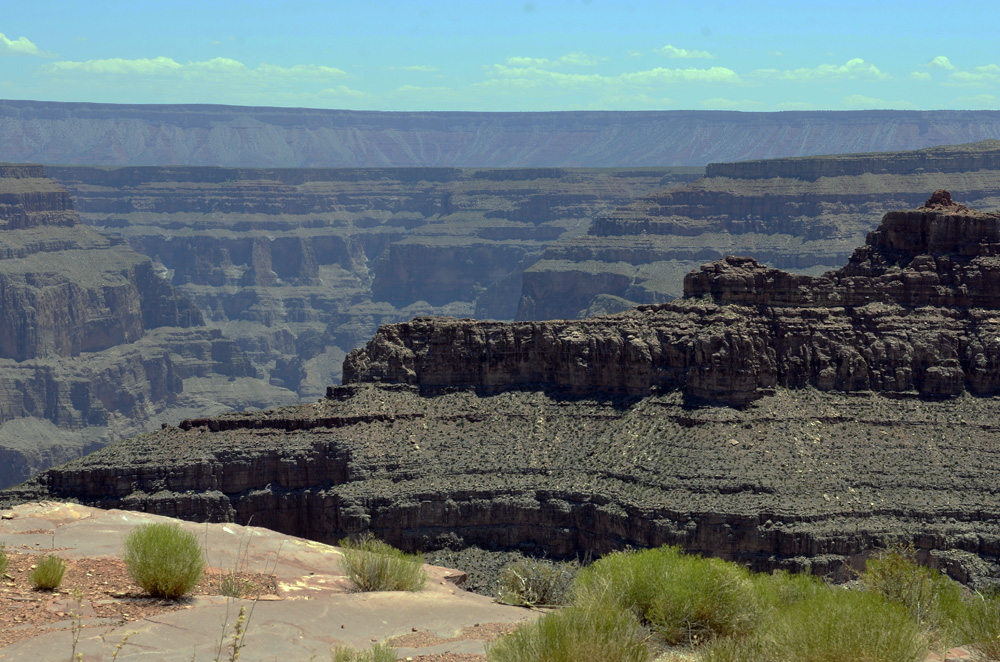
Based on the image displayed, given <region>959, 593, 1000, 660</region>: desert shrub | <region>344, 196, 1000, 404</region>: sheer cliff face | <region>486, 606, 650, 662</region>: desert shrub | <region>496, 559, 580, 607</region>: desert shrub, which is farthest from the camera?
<region>344, 196, 1000, 404</region>: sheer cliff face

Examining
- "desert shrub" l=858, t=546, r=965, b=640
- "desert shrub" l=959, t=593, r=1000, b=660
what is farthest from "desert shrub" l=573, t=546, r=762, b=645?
"desert shrub" l=959, t=593, r=1000, b=660

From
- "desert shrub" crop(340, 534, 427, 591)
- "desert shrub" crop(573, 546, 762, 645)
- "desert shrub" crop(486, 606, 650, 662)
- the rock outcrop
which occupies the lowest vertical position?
the rock outcrop

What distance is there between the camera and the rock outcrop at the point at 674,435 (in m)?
77.2

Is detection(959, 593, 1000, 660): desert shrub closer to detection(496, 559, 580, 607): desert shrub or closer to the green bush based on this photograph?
detection(496, 559, 580, 607): desert shrub

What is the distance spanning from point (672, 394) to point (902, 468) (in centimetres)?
1566

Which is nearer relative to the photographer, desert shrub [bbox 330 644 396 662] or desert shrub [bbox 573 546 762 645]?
desert shrub [bbox 330 644 396 662]

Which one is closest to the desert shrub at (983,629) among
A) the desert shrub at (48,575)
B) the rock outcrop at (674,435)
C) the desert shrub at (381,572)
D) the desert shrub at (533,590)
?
the desert shrub at (533,590)

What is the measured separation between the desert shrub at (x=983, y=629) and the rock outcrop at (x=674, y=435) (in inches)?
1454

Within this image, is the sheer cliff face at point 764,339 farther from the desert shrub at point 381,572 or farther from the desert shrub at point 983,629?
the desert shrub at point 983,629

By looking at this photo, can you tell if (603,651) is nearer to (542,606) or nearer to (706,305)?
(542,606)

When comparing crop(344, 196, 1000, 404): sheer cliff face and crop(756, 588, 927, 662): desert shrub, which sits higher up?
crop(756, 588, 927, 662): desert shrub

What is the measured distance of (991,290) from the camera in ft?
304

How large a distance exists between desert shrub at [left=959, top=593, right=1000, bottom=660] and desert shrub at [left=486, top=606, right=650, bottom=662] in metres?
8.67

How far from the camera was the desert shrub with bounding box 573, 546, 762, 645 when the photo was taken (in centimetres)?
3538
